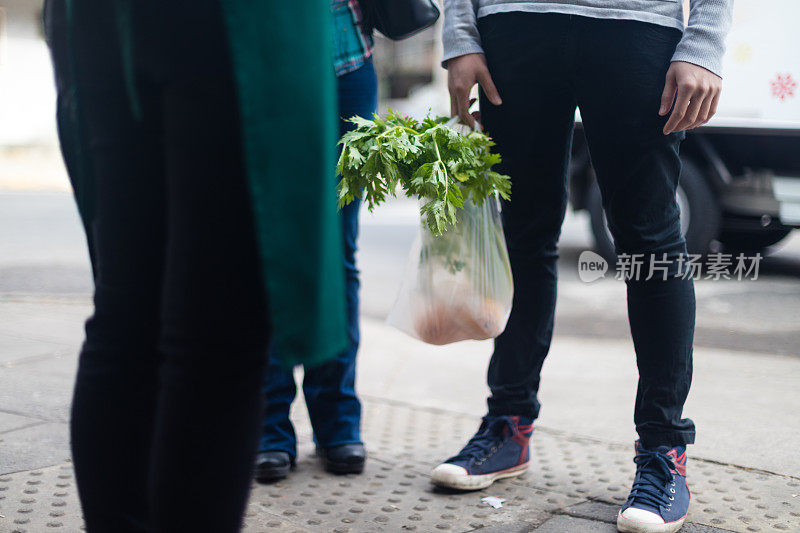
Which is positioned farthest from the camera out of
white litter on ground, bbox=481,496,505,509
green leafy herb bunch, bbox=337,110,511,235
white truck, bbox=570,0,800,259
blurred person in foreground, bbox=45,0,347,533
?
white truck, bbox=570,0,800,259

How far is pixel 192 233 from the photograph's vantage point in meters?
0.99

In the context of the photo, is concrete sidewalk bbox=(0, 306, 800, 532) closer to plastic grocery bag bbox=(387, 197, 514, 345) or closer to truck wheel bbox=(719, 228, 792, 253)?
plastic grocery bag bbox=(387, 197, 514, 345)

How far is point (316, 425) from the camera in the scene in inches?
87.7

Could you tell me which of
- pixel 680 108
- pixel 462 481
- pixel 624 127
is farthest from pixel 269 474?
pixel 680 108

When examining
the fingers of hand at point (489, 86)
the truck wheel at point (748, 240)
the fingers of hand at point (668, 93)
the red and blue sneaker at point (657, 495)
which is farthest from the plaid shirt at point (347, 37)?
the truck wheel at point (748, 240)

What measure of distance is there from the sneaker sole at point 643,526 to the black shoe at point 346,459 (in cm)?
67

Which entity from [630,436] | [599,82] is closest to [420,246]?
[599,82]

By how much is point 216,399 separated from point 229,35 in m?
0.44

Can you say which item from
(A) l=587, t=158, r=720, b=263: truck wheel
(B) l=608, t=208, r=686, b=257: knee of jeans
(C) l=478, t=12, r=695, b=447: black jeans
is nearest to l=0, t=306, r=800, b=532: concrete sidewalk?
(C) l=478, t=12, r=695, b=447: black jeans

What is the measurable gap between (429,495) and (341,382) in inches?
15.2

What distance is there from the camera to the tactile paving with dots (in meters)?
1.83

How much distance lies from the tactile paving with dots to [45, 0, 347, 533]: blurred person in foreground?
2.58 feet

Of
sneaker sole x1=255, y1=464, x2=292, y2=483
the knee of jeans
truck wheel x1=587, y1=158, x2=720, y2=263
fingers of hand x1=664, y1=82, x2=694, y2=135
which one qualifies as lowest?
sneaker sole x1=255, y1=464, x2=292, y2=483

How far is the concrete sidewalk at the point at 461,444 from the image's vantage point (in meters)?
1.88
